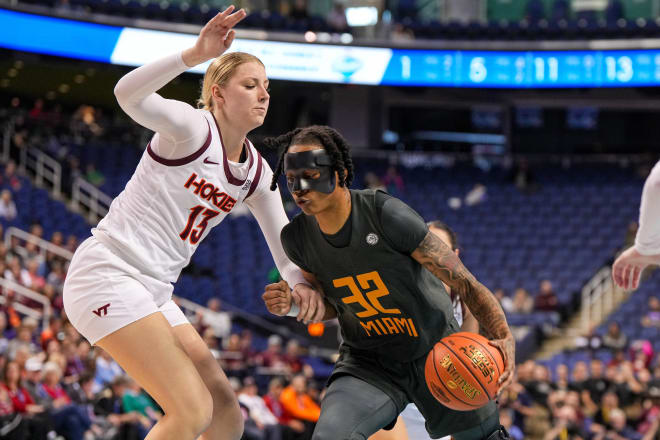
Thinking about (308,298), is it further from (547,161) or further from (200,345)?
(547,161)

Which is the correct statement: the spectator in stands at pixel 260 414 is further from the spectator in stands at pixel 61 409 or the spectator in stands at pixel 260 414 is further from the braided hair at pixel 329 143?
the braided hair at pixel 329 143

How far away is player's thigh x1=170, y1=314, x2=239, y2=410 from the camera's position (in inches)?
170

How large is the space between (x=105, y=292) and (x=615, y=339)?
12.8m

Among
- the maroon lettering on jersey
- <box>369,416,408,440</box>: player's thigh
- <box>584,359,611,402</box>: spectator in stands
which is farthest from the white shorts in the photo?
<box>584,359,611,402</box>: spectator in stands

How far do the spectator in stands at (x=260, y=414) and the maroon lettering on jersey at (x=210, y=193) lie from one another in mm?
6762

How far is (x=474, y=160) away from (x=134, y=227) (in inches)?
787

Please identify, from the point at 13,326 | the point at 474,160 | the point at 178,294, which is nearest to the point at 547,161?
the point at 474,160

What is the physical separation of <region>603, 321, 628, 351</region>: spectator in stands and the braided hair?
12086 mm

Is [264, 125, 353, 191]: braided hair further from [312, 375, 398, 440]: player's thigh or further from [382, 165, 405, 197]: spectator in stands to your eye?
[382, 165, 405, 197]: spectator in stands

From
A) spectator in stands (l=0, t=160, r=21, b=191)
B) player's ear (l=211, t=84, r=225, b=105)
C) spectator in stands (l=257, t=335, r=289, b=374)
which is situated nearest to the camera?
player's ear (l=211, t=84, r=225, b=105)

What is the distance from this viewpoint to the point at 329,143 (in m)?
4.13

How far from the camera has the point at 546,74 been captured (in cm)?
2142

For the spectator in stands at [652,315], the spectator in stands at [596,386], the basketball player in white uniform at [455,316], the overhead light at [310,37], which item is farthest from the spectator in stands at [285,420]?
the overhead light at [310,37]

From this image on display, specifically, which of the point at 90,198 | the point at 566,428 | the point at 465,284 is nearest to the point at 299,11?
the point at 90,198
